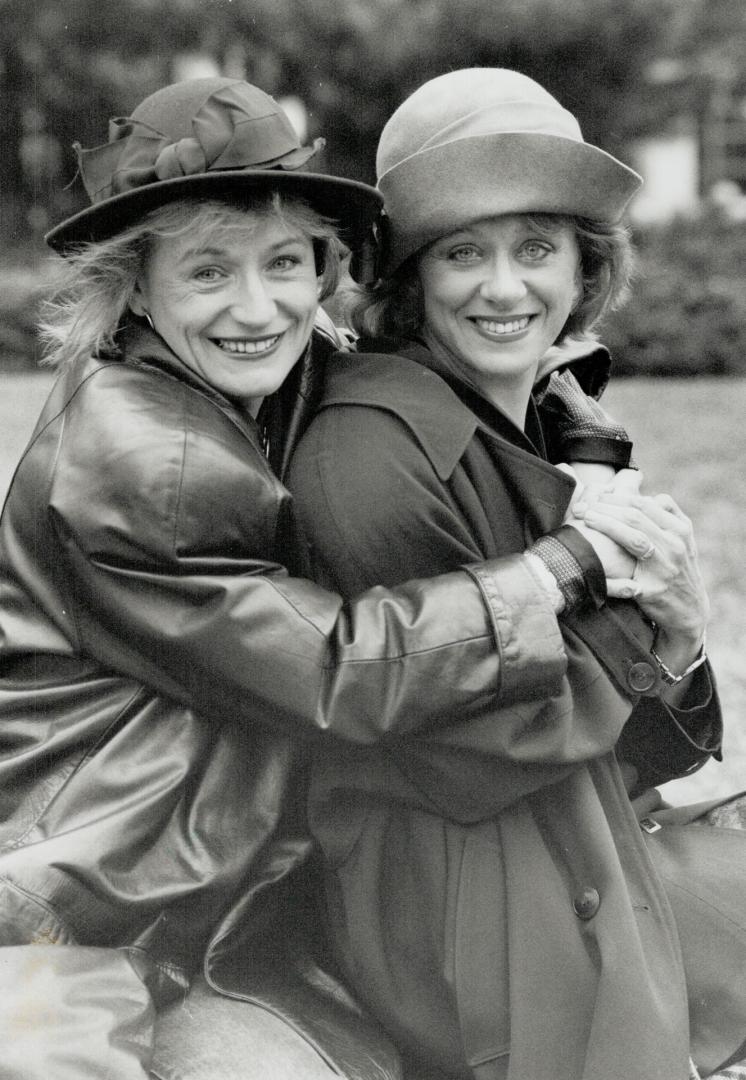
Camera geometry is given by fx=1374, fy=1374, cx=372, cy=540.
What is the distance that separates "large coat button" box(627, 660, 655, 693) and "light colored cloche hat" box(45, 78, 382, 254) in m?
1.04

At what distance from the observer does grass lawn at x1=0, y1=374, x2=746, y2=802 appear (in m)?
6.01

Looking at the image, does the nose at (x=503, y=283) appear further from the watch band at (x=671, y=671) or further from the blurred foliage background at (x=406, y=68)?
the blurred foliage background at (x=406, y=68)

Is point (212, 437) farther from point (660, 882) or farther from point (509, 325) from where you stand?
point (660, 882)

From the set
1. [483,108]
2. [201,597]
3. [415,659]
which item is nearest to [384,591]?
[415,659]

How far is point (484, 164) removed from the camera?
2697mm

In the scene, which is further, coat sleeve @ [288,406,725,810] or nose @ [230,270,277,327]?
nose @ [230,270,277,327]

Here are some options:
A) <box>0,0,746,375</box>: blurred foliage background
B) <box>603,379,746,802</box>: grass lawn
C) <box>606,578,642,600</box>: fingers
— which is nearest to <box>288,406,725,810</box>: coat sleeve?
<box>606,578,642,600</box>: fingers

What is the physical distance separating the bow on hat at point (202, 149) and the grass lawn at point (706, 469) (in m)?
3.52

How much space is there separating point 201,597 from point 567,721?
69 centimetres

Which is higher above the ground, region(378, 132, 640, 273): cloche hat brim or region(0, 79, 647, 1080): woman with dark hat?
region(378, 132, 640, 273): cloche hat brim

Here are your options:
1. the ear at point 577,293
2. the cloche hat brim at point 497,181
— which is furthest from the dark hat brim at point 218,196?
the ear at point 577,293

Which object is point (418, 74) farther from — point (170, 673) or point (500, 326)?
point (170, 673)

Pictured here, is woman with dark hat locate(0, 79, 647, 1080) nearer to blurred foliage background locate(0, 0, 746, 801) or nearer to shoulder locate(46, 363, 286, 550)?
shoulder locate(46, 363, 286, 550)

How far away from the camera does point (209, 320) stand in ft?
8.54
